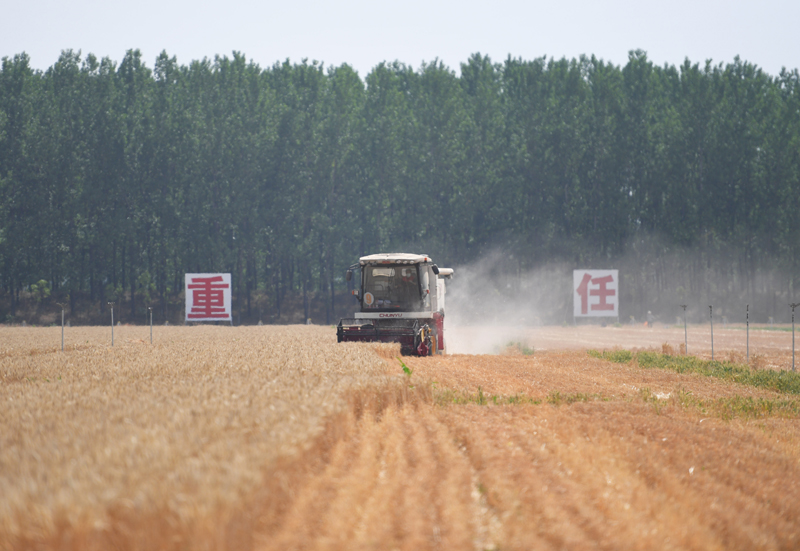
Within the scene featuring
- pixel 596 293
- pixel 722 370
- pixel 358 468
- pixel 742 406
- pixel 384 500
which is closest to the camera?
pixel 384 500

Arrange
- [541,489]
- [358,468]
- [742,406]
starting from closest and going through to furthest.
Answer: [541,489]
[358,468]
[742,406]

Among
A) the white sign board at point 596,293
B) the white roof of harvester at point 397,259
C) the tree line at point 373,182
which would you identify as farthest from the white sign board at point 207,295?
the white roof of harvester at point 397,259

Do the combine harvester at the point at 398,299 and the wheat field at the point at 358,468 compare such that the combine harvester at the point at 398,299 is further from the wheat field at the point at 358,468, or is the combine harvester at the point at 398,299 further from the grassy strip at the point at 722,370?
the wheat field at the point at 358,468

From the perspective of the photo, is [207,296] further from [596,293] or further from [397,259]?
[397,259]

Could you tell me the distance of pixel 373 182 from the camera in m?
65.7

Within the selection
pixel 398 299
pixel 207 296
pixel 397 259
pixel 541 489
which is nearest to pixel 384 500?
pixel 541 489

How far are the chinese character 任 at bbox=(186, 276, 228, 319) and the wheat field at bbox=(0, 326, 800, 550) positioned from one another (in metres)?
39.5

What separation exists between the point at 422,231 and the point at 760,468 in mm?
55968

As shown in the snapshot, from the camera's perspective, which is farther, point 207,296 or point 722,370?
point 207,296

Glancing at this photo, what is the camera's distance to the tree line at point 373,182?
6219 centimetres

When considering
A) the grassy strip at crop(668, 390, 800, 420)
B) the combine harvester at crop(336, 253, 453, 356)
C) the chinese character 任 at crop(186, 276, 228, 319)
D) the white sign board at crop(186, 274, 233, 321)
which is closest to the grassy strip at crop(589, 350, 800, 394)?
the grassy strip at crop(668, 390, 800, 420)

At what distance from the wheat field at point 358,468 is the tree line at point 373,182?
170ft

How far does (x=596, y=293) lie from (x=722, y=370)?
3410 cm

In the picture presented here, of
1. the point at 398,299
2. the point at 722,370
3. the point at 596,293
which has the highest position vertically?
the point at 596,293
